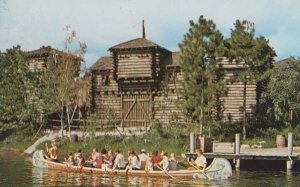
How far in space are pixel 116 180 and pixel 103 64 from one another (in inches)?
1187

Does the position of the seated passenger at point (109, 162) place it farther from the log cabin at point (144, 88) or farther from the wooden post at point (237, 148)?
the log cabin at point (144, 88)

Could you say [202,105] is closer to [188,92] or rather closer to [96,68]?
[188,92]

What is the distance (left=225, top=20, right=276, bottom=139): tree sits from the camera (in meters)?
47.2

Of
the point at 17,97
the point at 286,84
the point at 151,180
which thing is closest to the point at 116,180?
the point at 151,180

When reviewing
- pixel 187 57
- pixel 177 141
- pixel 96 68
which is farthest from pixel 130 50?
pixel 177 141

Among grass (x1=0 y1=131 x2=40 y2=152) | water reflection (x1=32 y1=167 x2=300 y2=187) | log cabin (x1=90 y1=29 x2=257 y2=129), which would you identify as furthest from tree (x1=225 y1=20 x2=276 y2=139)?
grass (x1=0 y1=131 x2=40 y2=152)

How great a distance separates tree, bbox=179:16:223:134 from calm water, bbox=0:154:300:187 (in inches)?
435

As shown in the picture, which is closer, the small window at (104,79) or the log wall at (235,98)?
the log wall at (235,98)

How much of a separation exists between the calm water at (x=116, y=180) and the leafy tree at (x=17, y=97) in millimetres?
20734

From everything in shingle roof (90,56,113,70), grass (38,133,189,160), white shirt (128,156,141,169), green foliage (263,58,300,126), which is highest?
shingle roof (90,56,113,70)

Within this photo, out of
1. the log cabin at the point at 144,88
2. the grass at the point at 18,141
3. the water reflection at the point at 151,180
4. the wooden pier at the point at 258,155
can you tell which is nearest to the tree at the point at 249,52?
the log cabin at the point at 144,88

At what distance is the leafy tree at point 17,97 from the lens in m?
58.1

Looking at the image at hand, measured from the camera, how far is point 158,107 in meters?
55.7

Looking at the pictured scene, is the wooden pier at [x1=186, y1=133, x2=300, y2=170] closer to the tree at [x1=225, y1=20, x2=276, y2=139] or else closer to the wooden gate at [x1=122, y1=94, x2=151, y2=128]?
the tree at [x1=225, y1=20, x2=276, y2=139]
